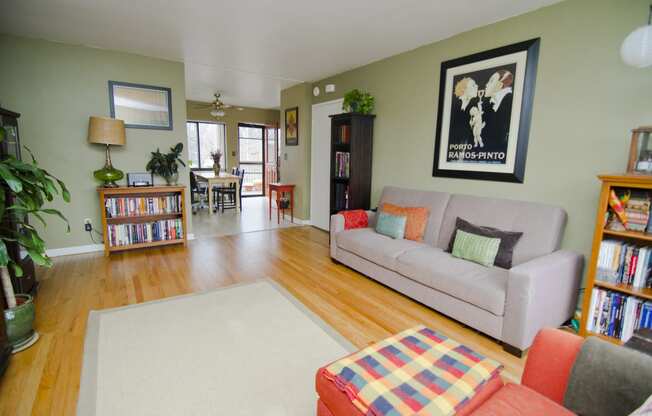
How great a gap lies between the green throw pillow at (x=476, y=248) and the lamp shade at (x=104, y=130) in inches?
155

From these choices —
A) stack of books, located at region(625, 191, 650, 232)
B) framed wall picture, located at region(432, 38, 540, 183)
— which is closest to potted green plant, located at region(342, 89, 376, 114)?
framed wall picture, located at region(432, 38, 540, 183)

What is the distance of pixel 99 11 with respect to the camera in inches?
111

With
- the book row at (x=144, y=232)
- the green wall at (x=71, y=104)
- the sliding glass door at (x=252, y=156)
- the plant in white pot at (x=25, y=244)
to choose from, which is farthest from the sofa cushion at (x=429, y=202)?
the sliding glass door at (x=252, y=156)

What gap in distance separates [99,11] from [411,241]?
360 cm

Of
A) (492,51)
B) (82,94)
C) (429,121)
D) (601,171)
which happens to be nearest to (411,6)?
(492,51)

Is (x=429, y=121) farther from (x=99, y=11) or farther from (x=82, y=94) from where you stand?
(x=82, y=94)

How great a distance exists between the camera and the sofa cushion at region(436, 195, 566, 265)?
2.40 metres

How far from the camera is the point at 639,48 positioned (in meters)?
1.81

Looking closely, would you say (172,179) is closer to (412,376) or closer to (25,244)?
(25,244)

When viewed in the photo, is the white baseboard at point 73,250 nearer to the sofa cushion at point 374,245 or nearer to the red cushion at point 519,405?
the sofa cushion at point 374,245

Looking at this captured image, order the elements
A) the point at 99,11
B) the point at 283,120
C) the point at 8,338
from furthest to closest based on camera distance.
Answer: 1. the point at 283,120
2. the point at 99,11
3. the point at 8,338

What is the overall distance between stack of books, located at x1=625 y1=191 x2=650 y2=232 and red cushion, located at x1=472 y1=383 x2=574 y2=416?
60.5 inches

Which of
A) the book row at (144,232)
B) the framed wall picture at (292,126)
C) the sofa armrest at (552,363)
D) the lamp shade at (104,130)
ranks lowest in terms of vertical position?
the book row at (144,232)

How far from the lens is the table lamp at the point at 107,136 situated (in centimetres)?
364
